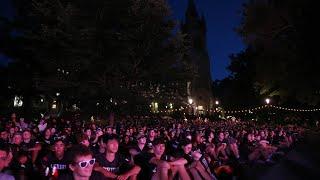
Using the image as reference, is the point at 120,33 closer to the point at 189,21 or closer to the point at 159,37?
the point at 159,37

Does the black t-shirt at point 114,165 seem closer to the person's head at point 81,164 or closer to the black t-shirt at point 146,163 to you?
the black t-shirt at point 146,163

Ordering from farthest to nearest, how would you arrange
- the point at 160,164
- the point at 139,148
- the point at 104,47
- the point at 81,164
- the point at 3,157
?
1. the point at 104,47
2. the point at 139,148
3. the point at 160,164
4. the point at 3,157
5. the point at 81,164

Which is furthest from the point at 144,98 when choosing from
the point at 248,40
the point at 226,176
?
the point at 226,176

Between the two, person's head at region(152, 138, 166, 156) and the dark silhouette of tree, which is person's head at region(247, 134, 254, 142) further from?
the dark silhouette of tree

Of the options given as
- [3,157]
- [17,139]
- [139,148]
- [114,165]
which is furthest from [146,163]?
[17,139]

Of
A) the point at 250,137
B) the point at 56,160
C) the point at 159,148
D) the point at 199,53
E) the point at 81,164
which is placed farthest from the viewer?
the point at 199,53

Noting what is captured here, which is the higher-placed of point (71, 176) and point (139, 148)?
point (139, 148)

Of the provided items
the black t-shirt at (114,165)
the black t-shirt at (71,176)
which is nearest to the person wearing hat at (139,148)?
the black t-shirt at (114,165)

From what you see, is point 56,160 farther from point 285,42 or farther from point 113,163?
point 285,42

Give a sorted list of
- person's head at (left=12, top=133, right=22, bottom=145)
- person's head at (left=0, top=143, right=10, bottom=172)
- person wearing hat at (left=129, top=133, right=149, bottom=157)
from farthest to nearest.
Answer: person's head at (left=12, top=133, right=22, bottom=145) → person wearing hat at (left=129, top=133, right=149, bottom=157) → person's head at (left=0, top=143, right=10, bottom=172)

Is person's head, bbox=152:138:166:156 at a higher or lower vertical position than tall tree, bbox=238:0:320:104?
lower

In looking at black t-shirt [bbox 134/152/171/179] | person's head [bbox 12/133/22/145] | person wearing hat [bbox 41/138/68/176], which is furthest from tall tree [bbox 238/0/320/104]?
person wearing hat [bbox 41/138/68/176]

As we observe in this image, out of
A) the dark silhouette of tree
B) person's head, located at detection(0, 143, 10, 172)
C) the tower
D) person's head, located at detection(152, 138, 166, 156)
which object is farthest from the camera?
the tower

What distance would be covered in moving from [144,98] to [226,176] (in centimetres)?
2237
